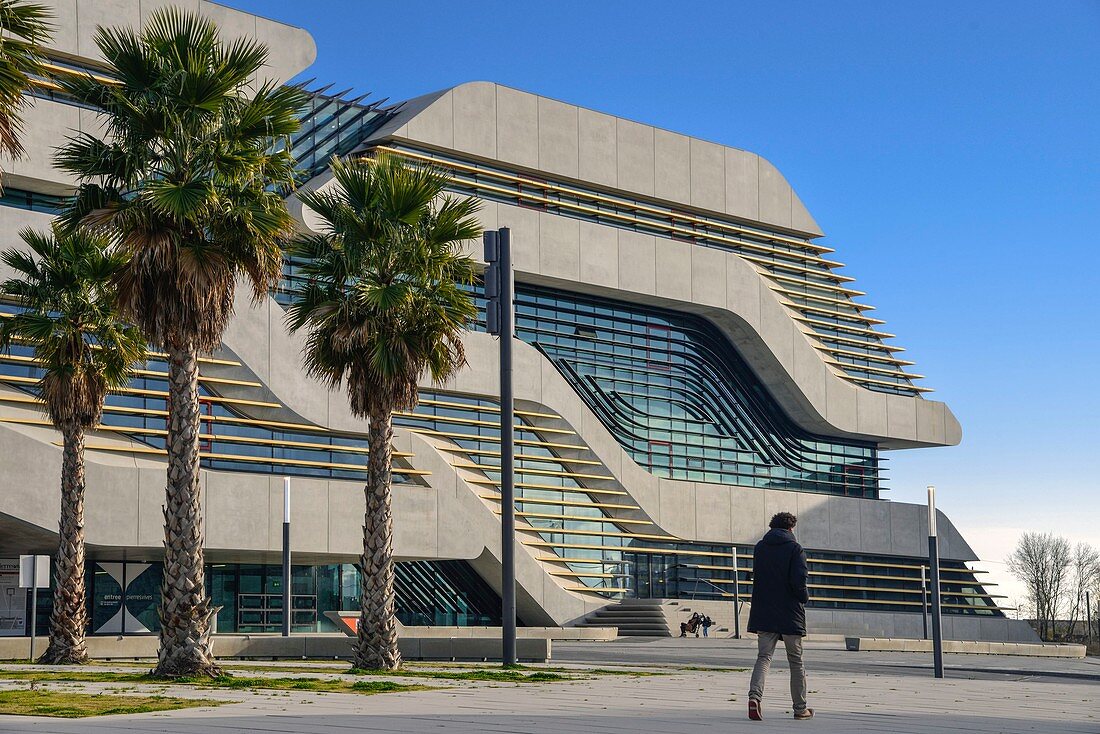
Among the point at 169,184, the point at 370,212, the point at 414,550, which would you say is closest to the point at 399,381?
the point at 370,212

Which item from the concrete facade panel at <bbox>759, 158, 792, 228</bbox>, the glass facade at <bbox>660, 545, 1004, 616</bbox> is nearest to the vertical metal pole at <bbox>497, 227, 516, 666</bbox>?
the glass facade at <bbox>660, 545, 1004, 616</bbox>

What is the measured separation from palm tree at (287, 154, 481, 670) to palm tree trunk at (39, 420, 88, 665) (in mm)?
7137

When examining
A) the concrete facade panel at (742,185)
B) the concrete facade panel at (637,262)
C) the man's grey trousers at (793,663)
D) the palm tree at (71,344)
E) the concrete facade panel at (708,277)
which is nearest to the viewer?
the man's grey trousers at (793,663)

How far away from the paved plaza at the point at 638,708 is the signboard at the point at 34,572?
8091mm

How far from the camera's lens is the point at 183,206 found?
67.0 ft

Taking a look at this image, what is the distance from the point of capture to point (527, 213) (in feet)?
161

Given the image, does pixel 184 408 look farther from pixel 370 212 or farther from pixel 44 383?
pixel 44 383

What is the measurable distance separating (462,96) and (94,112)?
14.1m

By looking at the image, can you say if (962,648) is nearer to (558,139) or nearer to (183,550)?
(558,139)

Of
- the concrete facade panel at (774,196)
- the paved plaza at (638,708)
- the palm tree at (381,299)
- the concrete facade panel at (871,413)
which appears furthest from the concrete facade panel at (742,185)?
the paved plaza at (638,708)

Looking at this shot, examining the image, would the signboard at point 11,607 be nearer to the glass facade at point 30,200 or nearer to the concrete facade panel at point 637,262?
the glass facade at point 30,200

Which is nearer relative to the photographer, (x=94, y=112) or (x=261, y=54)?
(x=261, y=54)

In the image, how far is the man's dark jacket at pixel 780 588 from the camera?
12.6 metres

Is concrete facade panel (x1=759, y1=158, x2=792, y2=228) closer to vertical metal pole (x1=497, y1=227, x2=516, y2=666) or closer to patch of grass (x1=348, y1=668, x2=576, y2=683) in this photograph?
vertical metal pole (x1=497, y1=227, x2=516, y2=666)
